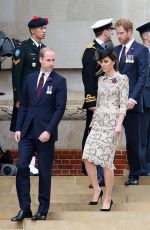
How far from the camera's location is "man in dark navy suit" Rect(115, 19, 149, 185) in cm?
1081

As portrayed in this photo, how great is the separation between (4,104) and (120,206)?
11.4ft

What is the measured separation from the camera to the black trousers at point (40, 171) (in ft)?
31.8

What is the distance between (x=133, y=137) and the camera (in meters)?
11.0

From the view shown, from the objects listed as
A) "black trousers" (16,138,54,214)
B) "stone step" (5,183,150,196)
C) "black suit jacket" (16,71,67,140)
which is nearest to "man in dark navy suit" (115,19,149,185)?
"stone step" (5,183,150,196)

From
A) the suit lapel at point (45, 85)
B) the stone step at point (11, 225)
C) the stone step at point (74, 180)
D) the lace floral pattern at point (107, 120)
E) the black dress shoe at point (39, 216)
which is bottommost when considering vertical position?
the stone step at point (74, 180)

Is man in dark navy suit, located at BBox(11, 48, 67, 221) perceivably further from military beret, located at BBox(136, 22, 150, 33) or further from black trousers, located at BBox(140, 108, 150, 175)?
military beret, located at BBox(136, 22, 150, 33)

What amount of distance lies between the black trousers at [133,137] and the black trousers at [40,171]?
58.8 inches

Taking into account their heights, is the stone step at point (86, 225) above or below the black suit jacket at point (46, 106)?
below

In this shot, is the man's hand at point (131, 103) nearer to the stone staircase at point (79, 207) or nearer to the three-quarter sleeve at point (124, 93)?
the three-quarter sleeve at point (124, 93)

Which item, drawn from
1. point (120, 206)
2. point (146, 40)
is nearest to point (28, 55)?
point (146, 40)

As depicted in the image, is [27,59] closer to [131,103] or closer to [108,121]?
[131,103]

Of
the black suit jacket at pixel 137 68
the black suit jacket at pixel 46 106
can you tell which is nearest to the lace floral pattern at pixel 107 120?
the black suit jacket at pixel 46 106

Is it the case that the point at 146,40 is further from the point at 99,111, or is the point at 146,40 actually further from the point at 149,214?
the point at 149,214

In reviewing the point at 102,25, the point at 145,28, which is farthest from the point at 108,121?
the point at 145,28
